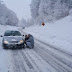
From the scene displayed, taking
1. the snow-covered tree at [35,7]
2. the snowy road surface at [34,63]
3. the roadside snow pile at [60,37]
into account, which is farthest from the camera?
the snow-covered tree at [35,7]

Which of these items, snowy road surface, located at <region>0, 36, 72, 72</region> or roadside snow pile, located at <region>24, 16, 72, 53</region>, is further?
roadside snow pile, located at <region>24, 16, 72, 53</region>

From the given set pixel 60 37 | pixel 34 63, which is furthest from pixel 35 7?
pixel 34 63

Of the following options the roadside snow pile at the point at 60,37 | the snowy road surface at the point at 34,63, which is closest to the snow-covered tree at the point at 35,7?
the roadside snow pile at the point at 60,37

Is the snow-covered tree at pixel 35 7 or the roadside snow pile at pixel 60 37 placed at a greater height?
the snow-covered tree at pixel 35 7

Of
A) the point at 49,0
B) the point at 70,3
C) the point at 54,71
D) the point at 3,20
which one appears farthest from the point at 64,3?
the point at 3,20

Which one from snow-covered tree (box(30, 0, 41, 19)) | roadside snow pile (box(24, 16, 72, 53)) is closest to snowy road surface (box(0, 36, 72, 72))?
roadside snow pile (box(24, 16, 72, 53))

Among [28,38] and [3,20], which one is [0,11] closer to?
[3,20]

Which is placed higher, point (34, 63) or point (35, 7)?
point (35, 7)

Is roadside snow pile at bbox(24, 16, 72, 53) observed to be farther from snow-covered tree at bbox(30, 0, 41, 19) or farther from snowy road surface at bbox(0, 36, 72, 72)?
snow-covered tree at bbox(30, 0, 41, 19)

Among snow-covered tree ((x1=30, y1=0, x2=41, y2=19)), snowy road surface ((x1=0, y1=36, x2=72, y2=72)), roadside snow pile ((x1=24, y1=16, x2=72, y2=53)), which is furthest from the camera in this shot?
snow-covered tree ((x1=30, y1=0, x2=41, y2=19))

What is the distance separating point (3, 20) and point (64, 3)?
36.7 meters

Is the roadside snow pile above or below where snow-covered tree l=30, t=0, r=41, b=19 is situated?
below

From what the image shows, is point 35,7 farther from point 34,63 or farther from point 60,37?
point 34,63

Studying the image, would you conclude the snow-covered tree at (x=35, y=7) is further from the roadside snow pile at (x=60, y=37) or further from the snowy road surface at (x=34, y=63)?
the snowy road surface at (x=34, y=63)
